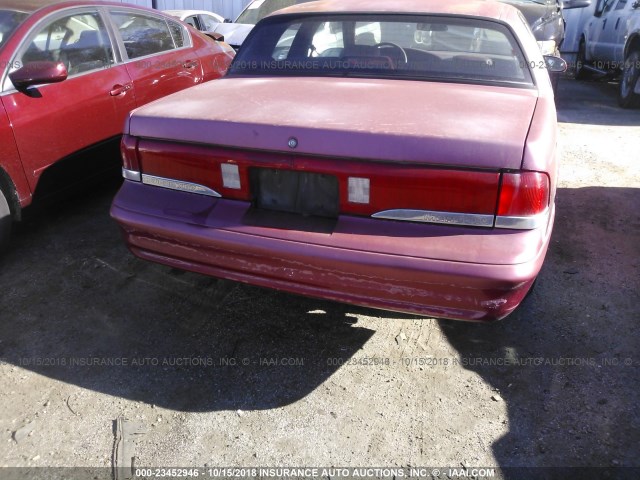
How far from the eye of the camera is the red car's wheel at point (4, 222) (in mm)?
3336

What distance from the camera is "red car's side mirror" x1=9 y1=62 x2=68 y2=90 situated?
3.25 metres

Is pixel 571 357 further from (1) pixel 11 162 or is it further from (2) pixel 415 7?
(1) pixel 11 162

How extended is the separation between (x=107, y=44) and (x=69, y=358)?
102 inches

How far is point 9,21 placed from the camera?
3611mm

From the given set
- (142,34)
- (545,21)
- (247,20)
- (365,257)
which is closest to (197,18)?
(247,20)

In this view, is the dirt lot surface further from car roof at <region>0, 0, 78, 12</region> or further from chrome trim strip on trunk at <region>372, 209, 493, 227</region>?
car roof at <region>0, 0, 78, 12</region>

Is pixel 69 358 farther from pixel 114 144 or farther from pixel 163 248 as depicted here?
pixel 114 144

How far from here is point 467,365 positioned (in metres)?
2.66

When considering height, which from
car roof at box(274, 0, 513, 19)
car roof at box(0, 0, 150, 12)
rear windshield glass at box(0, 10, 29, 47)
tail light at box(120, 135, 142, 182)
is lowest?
tail light at box(120, 135, 142, 182)

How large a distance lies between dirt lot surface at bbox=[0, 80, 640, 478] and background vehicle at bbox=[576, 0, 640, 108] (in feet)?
17.3

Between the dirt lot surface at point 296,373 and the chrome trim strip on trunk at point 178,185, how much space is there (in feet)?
2.66

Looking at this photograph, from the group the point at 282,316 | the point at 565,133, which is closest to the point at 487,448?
the point at 282,316

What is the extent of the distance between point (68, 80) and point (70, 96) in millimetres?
130

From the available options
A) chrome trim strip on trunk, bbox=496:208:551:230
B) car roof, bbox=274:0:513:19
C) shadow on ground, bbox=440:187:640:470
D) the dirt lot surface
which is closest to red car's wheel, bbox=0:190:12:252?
the dirt lot surface
